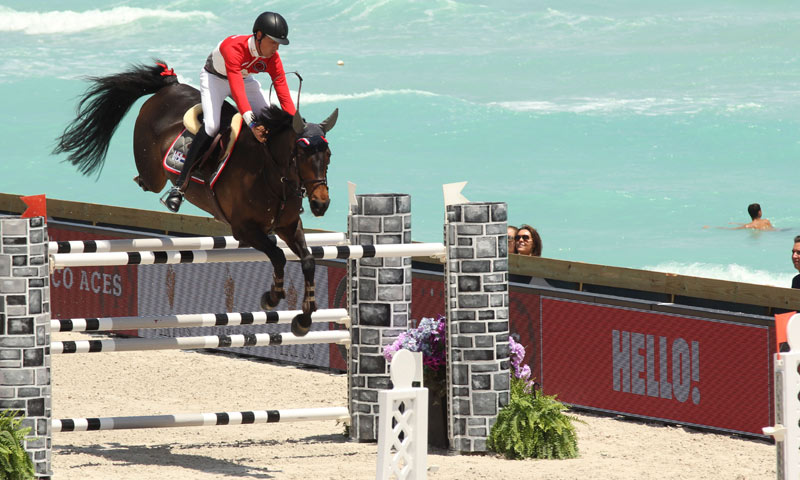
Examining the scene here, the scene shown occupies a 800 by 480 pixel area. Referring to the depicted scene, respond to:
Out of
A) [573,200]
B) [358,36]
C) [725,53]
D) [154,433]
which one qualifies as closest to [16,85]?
[358,36]

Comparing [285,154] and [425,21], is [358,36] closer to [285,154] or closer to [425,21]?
[425,21]

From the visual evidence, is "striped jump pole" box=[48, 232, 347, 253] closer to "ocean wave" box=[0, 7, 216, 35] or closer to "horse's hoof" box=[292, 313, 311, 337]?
"horse's hoof" box=[292, 313, 311, 337]

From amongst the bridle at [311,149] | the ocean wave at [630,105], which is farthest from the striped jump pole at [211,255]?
the ocean wave at [630,105]

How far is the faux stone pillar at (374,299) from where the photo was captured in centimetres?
820

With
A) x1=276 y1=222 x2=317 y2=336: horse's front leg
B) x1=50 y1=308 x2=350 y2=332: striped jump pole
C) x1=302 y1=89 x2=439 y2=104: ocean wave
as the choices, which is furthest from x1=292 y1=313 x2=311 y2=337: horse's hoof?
x1=302 y1=89 x2=439 y2=104: ocean wave

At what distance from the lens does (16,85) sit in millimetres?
47406

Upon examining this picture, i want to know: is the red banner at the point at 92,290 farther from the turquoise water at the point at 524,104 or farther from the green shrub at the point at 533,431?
the turquoise water at the point at 524,104

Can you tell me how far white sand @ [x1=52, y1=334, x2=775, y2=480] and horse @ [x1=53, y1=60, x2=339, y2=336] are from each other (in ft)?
3.80

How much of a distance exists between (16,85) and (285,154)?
4405cm

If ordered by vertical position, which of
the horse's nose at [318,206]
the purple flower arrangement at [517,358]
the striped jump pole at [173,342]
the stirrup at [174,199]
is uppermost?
the stirrup at [174,199]

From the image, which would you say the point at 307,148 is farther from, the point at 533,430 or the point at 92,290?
the point at 92,290

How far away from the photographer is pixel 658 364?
344 inches

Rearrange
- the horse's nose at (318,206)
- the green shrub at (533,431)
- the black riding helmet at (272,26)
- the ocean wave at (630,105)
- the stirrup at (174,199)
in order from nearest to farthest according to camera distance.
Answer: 1. the horse's nose at (318,206)
2. the black riding helmet at (272,26)
3. the stirrup at (174,199)
4. the green shrub at (533,431)
5. the ocean wave at (630,105)

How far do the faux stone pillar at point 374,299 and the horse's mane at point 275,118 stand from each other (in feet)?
5.84
